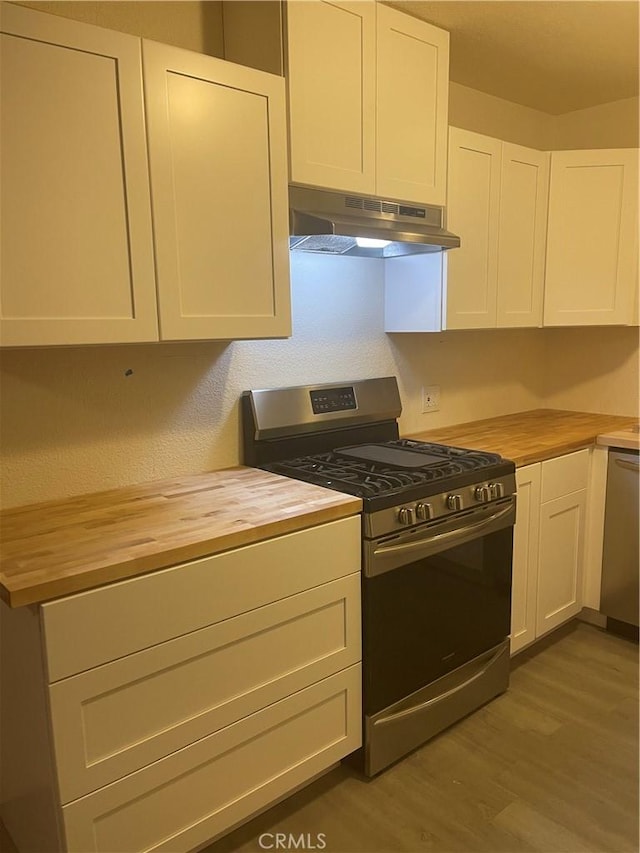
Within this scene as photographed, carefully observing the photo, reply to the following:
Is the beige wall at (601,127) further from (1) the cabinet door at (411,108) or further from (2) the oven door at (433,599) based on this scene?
(2) the oven door at (433,599)

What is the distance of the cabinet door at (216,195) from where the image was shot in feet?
5.24

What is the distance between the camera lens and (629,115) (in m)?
2.99

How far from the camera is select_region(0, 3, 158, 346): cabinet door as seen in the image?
54.6 inches

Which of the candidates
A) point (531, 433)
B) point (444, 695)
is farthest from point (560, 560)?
point (444, 695)

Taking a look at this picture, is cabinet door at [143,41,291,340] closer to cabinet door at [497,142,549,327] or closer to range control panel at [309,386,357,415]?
range control panel at [309,386,357,415]

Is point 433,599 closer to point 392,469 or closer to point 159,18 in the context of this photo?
point 392,469

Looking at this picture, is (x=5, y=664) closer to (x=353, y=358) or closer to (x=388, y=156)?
(x=353, y=358)

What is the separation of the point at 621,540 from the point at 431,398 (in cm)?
101

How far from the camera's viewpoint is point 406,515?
1833 mm

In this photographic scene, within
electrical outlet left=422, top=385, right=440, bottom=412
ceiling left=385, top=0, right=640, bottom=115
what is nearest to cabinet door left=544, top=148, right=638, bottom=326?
ceiling left=385, top=0, right=640, bottom=115

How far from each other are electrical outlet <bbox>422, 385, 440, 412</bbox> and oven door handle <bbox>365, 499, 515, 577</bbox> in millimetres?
754

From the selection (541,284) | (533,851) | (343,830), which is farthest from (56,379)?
(541,284)

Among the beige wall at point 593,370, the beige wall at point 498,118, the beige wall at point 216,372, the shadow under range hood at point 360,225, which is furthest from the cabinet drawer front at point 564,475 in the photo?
the beige wall at point 498,118

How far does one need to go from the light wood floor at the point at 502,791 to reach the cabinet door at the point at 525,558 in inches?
8.7
